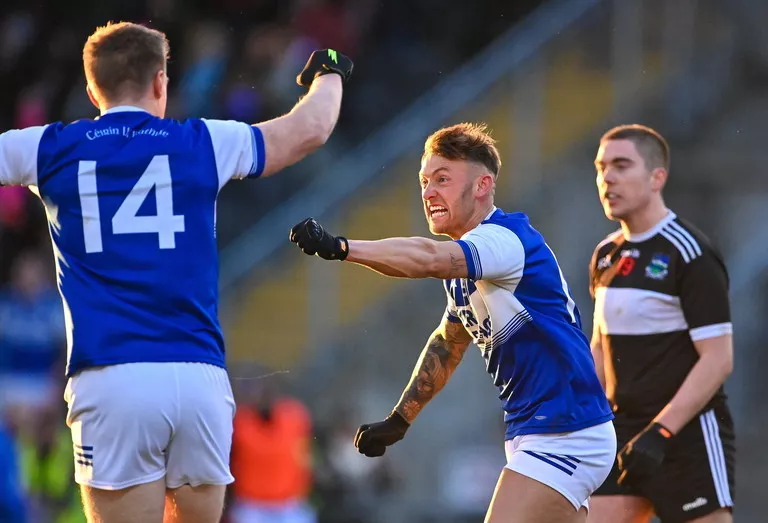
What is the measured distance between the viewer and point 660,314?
7.27 m

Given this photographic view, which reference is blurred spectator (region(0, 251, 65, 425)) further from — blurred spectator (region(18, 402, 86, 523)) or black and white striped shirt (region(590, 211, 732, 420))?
black and white striped shirt (region(590, 211, 732, 420))

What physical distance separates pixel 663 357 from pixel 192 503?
2963 mm

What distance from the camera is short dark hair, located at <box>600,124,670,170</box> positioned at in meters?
7.54

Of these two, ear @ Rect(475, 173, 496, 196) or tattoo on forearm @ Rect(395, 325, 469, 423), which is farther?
tattoo on forearm @ Rect(395, 325, 469, 423)

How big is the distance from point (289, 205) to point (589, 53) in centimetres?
317

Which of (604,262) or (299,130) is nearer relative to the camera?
(299,130)

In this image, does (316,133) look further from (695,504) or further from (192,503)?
(695,504)

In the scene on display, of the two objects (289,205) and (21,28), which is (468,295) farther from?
(21,28)

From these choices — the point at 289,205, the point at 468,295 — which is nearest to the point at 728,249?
the point at 289,205

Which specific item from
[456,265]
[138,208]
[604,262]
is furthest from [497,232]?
[604,262]

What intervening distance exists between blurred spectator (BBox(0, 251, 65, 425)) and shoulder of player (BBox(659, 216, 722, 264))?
6977 mm

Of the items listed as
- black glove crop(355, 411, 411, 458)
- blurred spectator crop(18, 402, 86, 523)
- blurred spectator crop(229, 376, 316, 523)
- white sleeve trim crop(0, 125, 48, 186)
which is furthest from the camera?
blurred spectator crop(229, 376, 316, 523)

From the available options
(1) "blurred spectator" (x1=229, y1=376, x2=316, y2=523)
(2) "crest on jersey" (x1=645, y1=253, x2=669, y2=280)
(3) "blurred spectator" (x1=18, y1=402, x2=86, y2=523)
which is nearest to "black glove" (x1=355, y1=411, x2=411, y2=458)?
(2) "crest on jersey" (x1=645, y1=253, x2=669, y2=280)

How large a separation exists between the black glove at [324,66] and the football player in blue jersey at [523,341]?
616 mm
